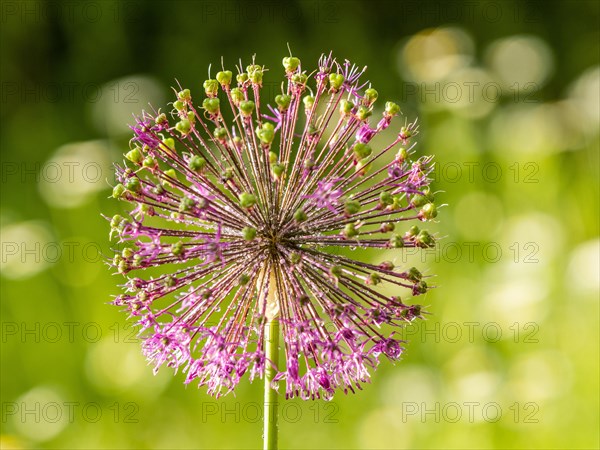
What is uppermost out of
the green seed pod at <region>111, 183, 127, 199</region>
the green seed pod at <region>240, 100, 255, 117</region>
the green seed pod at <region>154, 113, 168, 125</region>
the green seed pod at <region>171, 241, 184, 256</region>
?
the green seed pod at <region>240, 100, 255, 117</region>

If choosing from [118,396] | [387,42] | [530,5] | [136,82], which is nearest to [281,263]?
[118,396]

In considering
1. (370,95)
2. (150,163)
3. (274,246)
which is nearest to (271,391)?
(274,246)

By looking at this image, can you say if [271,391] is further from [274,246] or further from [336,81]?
[336,81]

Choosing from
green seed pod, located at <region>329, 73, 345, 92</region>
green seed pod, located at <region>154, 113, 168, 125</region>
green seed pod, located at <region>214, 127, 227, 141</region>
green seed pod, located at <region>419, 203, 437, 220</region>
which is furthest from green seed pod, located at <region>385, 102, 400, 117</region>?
green seed pod, located at <region>154, 113, 168, 125</region>

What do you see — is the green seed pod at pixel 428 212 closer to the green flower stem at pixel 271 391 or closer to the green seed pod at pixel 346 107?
the green seed pod at pixel 346 107

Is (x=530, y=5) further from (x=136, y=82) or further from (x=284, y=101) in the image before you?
(x=284, y=101)

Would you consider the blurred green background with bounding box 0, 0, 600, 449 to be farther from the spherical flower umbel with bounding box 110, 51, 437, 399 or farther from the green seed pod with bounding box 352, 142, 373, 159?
the green seed pod with bounding box 352, 142, 373, 159
